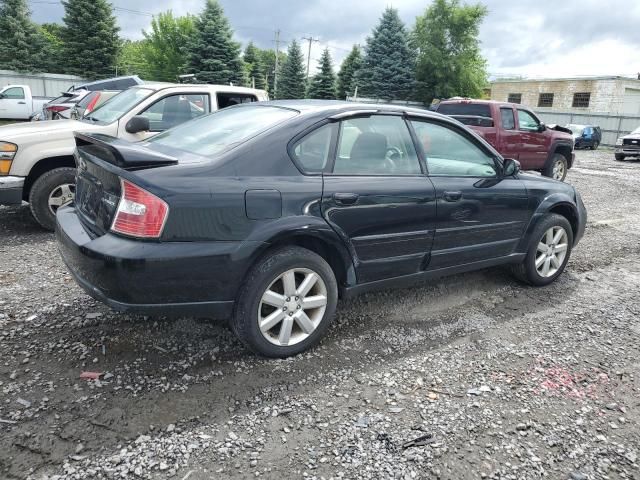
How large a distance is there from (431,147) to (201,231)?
1.98m

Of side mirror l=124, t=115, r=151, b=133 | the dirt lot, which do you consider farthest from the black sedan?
side mirror l=124, t=115, r=151, b=133

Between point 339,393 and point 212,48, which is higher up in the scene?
point 212,48

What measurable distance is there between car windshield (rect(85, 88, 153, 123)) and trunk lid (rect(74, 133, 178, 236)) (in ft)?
10.1

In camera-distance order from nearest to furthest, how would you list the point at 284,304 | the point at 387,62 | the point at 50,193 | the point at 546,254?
the point at 284,304 → the point at 546,254 → the point at 50,193 → the point at 387,62

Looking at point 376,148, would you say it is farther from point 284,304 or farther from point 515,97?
point 515,97

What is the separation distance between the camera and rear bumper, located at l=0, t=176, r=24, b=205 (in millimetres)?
5207

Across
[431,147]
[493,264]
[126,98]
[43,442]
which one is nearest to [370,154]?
[431,147]

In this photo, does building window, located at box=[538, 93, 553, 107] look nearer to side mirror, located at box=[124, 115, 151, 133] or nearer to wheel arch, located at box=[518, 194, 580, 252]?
wheel arch, located at box=[518, 194, 580, 252]

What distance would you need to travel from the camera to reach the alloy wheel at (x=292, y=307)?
3.04 m

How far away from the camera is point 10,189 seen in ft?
17.2

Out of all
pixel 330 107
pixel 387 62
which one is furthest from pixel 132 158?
pixel 387 62

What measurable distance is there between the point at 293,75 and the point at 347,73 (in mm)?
4794

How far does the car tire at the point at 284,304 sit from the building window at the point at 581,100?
43.2 m

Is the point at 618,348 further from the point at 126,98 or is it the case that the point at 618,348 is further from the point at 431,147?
the point at 126,98
